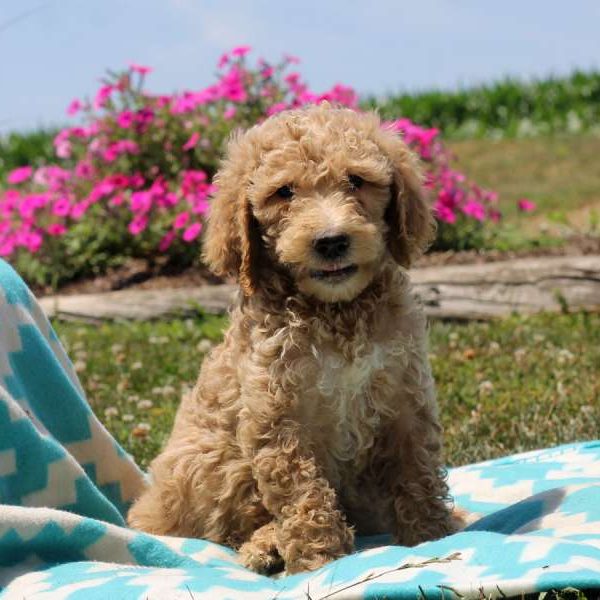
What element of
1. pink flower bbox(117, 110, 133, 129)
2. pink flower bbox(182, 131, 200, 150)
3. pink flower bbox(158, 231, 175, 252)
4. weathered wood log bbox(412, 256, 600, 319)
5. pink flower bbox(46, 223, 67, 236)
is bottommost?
weathered wood log bbox(412, 256, 600, 319)

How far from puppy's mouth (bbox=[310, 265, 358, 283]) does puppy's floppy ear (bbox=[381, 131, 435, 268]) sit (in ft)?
1.01

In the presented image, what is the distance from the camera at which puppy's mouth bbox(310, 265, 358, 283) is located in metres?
3.71

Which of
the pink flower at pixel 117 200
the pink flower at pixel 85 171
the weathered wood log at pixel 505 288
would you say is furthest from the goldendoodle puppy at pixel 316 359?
the pink flower at pixel 85 171

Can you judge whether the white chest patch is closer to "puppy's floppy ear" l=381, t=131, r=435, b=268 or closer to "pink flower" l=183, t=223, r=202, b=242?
"puppy's floppy ear" l=381, t=131, r=435, b=268

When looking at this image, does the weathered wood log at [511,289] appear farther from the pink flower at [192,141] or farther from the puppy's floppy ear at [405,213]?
the puppy's floppy ear at [405,213]

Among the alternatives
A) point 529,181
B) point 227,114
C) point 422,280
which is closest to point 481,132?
point 529,181

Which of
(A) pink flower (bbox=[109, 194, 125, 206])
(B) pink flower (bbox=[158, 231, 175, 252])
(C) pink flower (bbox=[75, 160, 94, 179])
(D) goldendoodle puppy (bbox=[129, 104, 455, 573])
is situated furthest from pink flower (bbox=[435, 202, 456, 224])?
(D) goldendoodle puppy (bbox=[129, 104, 455, 573])

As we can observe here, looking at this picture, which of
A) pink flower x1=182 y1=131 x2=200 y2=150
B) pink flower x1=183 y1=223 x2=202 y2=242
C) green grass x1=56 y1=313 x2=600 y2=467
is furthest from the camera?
pink flower x1=182 y1=131 x2=200 y2=150

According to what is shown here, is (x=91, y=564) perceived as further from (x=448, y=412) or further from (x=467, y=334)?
(x=467, y=334)

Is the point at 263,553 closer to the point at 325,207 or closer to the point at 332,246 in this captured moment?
the point at 332,246

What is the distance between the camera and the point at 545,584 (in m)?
3.08

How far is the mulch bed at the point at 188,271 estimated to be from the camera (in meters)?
9.86

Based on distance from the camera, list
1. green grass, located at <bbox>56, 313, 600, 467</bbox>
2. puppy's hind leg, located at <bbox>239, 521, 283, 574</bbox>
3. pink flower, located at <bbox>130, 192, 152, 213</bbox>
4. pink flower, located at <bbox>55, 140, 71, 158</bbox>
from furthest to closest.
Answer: pink flower, located at <bbox>55, 140, 71, 158</bbox> < pink flower, located at <bbox>130, 192, 152, 213</bbox> < green grass, located at <bbox>56, 313, 600, 467</bbox> < puppy's hind leg, located at <bbox>239, 521, 283, 574</bbox>

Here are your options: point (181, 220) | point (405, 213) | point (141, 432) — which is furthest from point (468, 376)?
point (181, 220)
